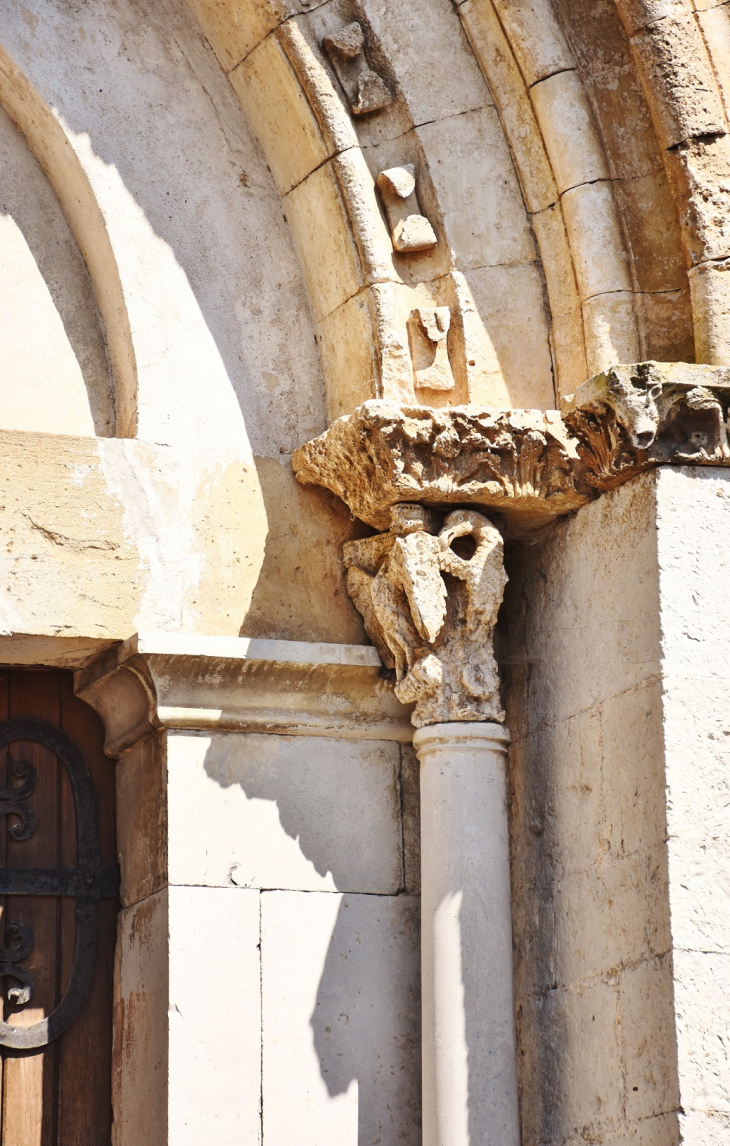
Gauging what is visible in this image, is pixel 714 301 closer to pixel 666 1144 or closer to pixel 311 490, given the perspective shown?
pixel 311 490

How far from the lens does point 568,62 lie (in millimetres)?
3707

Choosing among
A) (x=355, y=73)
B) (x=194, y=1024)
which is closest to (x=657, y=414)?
(x=355, y=73)

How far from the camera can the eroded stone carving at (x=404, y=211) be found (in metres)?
3.75

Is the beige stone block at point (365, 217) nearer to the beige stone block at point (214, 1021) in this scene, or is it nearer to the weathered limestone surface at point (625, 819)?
the weathered limestone surface at point (625, 819)

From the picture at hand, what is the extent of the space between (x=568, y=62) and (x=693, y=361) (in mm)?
752

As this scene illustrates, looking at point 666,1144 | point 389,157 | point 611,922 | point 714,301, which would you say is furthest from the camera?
point 389,157

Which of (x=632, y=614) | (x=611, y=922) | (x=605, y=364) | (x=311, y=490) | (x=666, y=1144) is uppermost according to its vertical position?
(x=605, y=364)

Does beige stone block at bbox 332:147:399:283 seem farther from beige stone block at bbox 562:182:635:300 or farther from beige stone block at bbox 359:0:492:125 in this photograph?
beige stone block at bbox 562:182:635:300

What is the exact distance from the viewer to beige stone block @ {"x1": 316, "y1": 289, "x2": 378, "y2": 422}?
375 cm

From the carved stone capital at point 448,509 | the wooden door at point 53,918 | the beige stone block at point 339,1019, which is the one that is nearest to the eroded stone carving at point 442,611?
the carved stone capital at point 448,509

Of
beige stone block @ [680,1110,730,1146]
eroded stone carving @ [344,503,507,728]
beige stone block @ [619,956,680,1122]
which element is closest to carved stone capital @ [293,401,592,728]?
eroded stone carving @ [344,503,507,728]

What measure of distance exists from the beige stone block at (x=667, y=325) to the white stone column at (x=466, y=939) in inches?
36.0

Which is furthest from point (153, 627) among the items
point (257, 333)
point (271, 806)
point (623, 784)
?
point (623, 784)

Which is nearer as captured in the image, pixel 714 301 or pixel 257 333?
pixel 714 301
